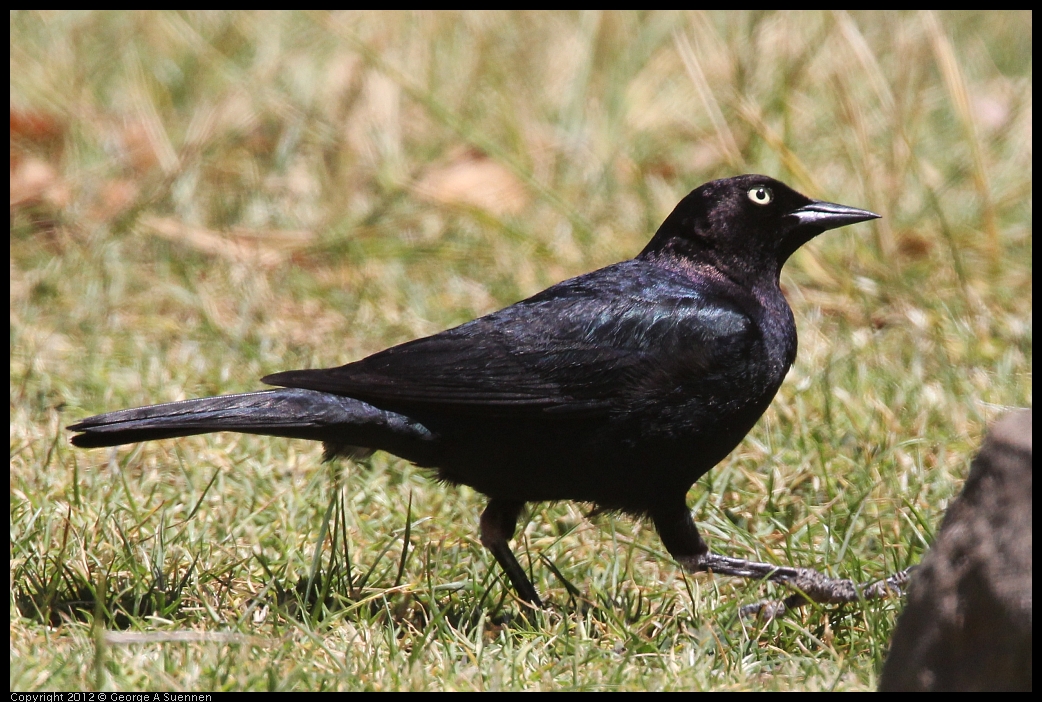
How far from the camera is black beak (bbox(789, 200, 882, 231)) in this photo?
373 centimetres

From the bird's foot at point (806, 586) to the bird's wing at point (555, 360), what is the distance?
53 cm

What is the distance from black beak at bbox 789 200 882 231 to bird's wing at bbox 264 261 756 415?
0.50 m

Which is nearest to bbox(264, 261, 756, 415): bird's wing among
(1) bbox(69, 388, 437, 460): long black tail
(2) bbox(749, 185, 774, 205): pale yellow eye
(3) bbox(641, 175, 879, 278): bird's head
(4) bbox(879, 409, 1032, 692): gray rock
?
(1) bbox(69, 388, 437, 460): long black tail

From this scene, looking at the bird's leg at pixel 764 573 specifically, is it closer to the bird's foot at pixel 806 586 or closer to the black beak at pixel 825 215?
the bird's foot at pixel 806 586

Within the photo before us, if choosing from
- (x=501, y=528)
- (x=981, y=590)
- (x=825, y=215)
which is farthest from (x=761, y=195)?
(x=981, y=590)

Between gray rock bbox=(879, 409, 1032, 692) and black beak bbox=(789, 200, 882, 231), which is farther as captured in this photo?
black beak bbox=(789, 200, 882, 231)

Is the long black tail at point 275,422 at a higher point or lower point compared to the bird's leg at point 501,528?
higher

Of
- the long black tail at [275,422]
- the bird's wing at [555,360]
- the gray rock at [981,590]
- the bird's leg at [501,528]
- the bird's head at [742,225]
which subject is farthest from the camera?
the bird's head at [742,225]

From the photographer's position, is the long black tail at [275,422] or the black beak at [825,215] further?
the black beak at [825,215]

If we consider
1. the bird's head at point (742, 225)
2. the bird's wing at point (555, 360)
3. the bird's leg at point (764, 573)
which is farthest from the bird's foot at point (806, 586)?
the bird's head at point (742, 225)

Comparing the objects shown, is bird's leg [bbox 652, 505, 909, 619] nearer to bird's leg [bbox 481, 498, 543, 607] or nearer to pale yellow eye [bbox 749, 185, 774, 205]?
bird's leg [bbox 481, 498, 543, 607]

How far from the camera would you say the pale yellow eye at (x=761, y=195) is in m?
3.70

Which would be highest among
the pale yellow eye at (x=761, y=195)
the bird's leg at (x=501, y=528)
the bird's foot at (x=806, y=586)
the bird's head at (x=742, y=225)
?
the pale yellow eye at (x=761, y=195)

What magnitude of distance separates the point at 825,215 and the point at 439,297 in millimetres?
2140
